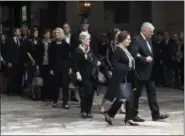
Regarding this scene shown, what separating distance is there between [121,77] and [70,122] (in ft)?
4.67

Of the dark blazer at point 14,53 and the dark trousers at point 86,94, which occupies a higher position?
the dark blazer at point 14,53

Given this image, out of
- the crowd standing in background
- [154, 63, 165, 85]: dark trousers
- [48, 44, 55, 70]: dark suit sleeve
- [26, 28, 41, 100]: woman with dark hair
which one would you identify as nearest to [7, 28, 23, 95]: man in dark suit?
the crowd standing in background

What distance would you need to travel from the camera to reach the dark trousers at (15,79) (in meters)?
15.1

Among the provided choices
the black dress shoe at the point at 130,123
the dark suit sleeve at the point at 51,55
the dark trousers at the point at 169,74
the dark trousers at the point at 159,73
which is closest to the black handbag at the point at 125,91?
the black dress shoe at the point at 130,123

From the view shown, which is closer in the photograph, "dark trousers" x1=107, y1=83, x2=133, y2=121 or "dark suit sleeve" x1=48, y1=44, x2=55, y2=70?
"dark trousers" x1=107, y1=83, x2=133, y2=121

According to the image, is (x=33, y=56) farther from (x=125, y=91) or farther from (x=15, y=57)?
(x=125, y=91)

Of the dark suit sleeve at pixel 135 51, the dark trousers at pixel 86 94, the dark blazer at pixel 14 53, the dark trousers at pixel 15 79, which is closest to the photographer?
the dark suit sleeve at pixel 135 51

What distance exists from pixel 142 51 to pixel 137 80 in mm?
579

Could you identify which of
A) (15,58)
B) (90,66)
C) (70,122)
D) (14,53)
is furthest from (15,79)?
(70,122)

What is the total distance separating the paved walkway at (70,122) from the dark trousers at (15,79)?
1.24m

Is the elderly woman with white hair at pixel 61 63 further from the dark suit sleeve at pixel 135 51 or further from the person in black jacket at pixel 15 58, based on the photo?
the dark suit sleeve at pixel 135 51

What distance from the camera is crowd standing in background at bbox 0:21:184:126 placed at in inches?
405

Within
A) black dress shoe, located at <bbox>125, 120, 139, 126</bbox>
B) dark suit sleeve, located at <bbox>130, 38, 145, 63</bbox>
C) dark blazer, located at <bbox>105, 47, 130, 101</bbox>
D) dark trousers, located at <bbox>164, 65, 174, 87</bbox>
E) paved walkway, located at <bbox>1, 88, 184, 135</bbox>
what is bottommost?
paved walkway, located at <bbox>1, 88, 184, 135</bbox>

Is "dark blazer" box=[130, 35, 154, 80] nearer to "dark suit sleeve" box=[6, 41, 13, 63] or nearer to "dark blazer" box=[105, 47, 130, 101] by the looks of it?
"dark blazer" box=[105, 47, 130, 101]
